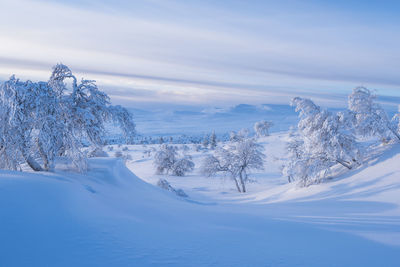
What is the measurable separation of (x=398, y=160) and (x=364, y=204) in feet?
20.9

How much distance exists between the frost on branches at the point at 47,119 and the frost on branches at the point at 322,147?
488 inches

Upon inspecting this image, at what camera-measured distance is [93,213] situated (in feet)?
17.1

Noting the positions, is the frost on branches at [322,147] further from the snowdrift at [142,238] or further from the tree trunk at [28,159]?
the tree trunk at [28,159]

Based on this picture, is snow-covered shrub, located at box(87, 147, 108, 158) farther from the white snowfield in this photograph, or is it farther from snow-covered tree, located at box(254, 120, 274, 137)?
snow-covered tree, located at box(254, 120, 274, 137)

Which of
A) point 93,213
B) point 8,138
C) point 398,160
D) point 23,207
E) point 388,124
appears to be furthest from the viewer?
point 388,124

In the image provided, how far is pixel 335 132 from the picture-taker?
17344 millimetres

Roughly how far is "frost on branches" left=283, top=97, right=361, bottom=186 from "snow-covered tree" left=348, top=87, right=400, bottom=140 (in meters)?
1.07

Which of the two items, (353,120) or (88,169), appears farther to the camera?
(353,120)

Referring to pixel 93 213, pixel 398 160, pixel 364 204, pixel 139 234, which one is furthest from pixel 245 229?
pixel 398 160

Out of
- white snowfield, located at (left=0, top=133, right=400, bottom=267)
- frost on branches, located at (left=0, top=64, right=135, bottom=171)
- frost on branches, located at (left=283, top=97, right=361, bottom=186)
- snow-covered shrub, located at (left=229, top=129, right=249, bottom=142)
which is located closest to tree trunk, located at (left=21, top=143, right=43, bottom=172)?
frost on branches, located at (left=0, top=64, right=135, bottom=171)

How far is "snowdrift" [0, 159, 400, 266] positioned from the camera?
373 cm

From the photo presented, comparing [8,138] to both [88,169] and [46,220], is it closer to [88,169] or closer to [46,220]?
[88,169]

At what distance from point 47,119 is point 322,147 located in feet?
50.5

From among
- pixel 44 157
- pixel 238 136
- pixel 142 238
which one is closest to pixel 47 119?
pixel 44 157
